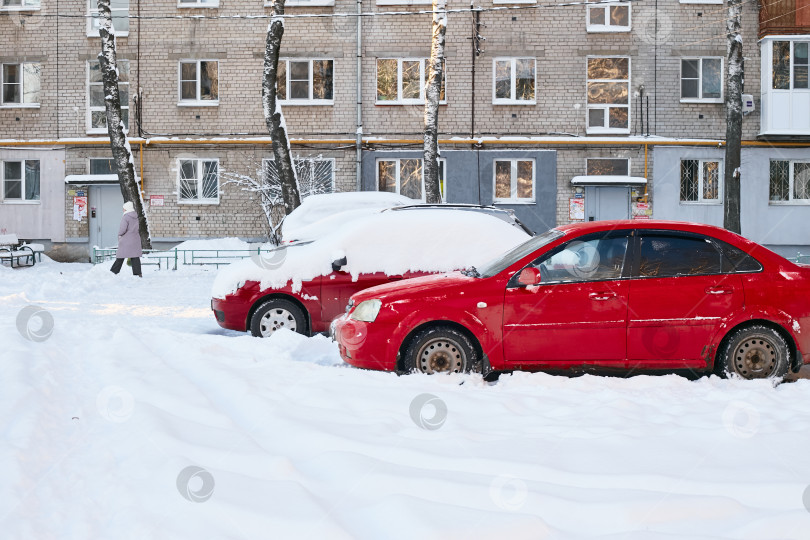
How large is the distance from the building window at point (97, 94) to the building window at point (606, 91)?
1510cm

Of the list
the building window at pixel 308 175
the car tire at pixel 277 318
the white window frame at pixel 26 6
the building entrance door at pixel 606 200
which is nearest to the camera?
the car tire at pixel 277 318

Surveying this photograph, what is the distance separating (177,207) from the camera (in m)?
26.4

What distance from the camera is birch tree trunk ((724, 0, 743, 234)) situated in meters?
20.0

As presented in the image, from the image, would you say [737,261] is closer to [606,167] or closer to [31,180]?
[606,167]

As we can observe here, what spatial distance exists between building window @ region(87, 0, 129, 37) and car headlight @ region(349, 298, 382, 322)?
74.4 ft

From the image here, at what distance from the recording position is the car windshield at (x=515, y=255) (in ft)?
23.7

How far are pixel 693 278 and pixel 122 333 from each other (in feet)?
17.6

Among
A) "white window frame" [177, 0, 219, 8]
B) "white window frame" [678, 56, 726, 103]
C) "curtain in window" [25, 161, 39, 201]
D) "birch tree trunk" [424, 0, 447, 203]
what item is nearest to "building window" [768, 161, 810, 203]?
"white window frame" [678, 56, 726, 103]

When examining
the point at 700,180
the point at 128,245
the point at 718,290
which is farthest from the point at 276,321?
the point at 700,180

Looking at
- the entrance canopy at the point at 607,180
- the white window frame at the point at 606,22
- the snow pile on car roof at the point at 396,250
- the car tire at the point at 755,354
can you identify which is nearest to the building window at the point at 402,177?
the entrance canopy at the point at 607,180

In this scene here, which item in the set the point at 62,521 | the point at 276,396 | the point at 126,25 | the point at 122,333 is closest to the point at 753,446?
the point at 276,396

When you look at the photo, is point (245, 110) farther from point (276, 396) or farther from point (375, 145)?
point (276, 396)

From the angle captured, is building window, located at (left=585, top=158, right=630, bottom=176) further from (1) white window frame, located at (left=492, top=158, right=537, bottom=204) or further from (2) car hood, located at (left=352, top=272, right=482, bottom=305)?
(2) car hood, located at (left=352, top=272, right=482, bottom=305)

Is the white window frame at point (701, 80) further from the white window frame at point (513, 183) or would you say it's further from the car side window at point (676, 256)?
the car side window at point (676, 256)
